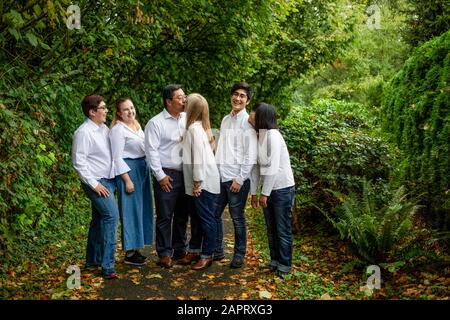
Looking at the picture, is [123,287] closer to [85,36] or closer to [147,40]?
[85,36]

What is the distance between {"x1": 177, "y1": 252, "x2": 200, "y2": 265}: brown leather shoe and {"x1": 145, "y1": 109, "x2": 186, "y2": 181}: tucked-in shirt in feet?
3.94

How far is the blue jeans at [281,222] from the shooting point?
6090mm

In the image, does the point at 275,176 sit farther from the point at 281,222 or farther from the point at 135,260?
the point at 135,260

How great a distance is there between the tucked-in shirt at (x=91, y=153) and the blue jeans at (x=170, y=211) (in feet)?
2.41

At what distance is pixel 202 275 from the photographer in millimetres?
6281

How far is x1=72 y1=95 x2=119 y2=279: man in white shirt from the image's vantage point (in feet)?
19.3

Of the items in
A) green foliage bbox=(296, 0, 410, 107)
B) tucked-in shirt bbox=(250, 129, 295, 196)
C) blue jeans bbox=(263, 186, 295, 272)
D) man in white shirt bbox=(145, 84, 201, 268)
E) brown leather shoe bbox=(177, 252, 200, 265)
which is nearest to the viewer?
tucked-in shirt bbox=(250, 129, 295, 196)

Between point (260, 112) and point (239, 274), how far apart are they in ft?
6.96

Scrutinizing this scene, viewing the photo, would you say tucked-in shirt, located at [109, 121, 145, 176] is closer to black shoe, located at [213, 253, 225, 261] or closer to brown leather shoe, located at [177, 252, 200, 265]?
brown leather shoe, located at [177, 252, 200, 265]

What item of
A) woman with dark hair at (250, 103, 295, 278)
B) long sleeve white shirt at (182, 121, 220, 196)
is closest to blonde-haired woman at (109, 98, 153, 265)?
long sleeve white shirt at (182, 121, 220, 196)

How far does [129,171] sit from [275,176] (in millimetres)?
1934

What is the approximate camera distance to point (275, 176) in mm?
5992

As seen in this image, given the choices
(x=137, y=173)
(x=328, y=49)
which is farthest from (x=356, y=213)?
(x=328, y=49)

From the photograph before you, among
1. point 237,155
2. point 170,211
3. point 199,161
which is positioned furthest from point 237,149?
point 170,211
